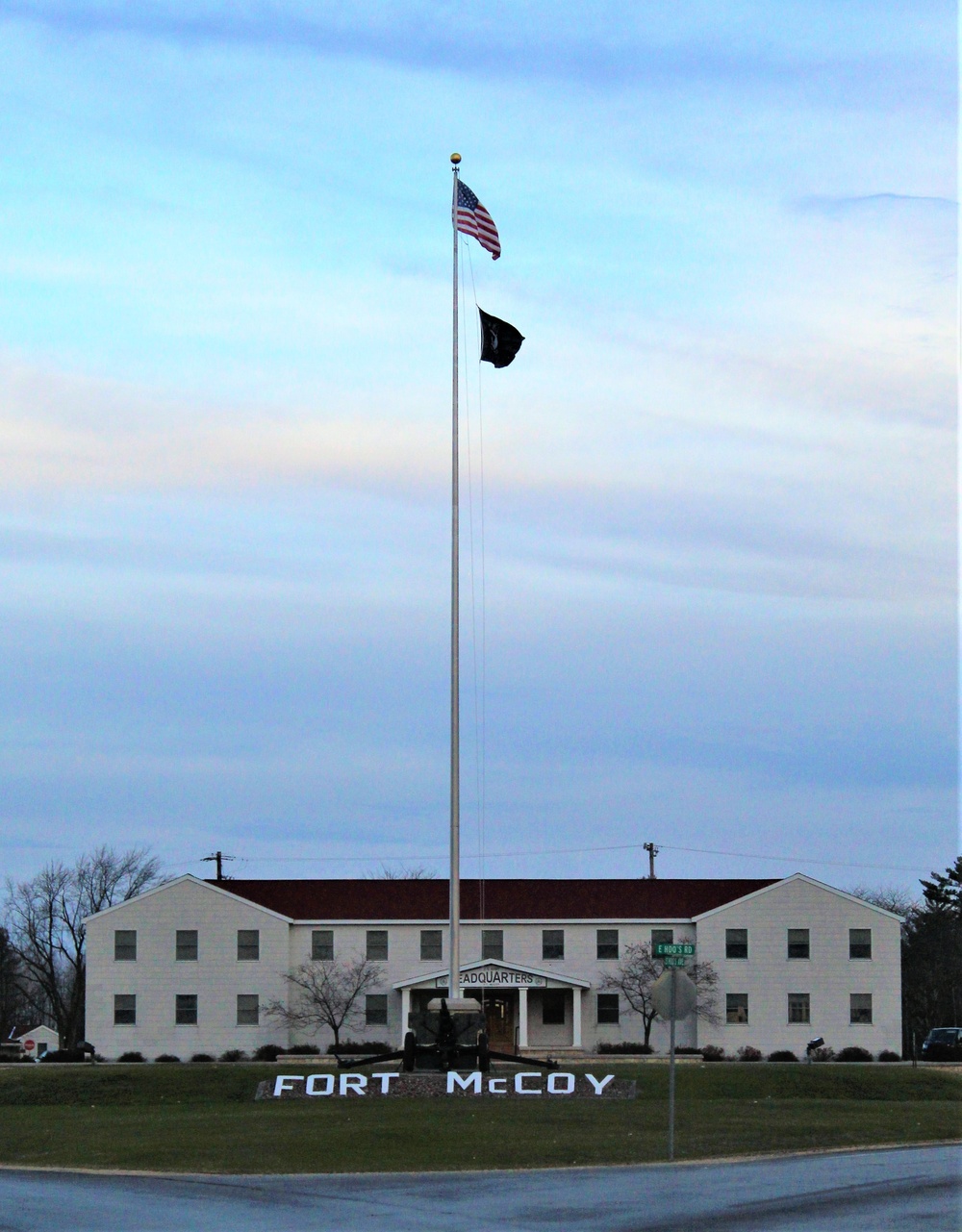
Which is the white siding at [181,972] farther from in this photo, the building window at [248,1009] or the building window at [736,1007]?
the building window at [736,1007]

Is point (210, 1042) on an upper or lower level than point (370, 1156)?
lower

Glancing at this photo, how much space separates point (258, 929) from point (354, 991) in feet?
15.4

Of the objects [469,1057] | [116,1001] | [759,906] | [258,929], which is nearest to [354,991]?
[258,929]

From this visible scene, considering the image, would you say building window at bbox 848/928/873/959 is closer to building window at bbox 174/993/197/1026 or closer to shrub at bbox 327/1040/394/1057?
shrub at bbox 327/1040/394/1057

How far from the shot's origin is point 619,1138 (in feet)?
84.3

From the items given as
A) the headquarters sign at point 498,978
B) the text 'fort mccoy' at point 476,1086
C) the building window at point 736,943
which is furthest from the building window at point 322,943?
the text 'fort mccoy' at point 476,1086

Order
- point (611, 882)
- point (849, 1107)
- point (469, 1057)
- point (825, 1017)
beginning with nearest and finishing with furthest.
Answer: point (849, 1107), point (469, 1057), point (825, 1017), point (611, 882)

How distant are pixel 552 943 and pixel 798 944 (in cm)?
983

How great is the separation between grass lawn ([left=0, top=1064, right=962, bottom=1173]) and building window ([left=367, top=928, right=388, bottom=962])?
21.8m

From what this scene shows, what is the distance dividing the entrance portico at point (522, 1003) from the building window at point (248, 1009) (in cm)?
564

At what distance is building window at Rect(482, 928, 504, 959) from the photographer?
6581 cm

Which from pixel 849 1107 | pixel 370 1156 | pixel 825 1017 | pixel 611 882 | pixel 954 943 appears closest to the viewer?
pixel 370 1156

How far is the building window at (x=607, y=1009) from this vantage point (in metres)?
64.3

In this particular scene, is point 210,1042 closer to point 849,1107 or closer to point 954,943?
point 849,1107
